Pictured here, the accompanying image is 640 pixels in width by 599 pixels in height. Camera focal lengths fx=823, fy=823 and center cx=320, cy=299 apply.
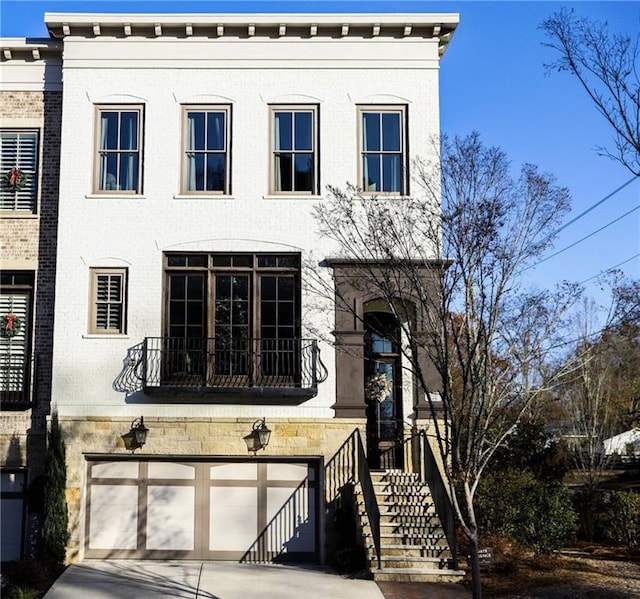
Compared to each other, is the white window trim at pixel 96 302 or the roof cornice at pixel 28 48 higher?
the roof cornice at pixel 28 48

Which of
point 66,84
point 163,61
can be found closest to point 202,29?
point 163,61

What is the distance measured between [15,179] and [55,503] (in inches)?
246

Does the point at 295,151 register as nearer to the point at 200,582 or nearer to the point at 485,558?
the point at 200,582

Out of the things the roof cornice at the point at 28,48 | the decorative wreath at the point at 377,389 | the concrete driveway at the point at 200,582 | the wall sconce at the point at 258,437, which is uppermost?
the roof cornice at the point at 28,48

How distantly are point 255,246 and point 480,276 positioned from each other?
6.65 meters

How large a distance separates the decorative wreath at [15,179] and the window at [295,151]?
4.90m

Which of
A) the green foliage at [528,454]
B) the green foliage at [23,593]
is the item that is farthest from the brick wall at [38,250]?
the green foliage at [528,454]

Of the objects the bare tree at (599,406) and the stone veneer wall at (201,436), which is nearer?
the stone veneer wall at (201,436)

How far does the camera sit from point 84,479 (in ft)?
49.6

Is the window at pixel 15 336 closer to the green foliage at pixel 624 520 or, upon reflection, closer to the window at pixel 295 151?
the window at pixel 295 151

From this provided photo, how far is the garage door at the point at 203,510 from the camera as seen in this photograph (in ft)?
49.1

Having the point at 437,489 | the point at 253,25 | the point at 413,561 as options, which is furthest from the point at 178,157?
the point at 413,561

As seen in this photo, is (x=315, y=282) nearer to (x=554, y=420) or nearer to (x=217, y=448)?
(x=217, y=448)

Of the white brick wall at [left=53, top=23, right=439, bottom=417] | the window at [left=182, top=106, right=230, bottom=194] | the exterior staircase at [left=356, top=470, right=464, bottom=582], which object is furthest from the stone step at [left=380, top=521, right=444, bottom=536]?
the window at [left=182, top=106, right=230, bottom=194]
